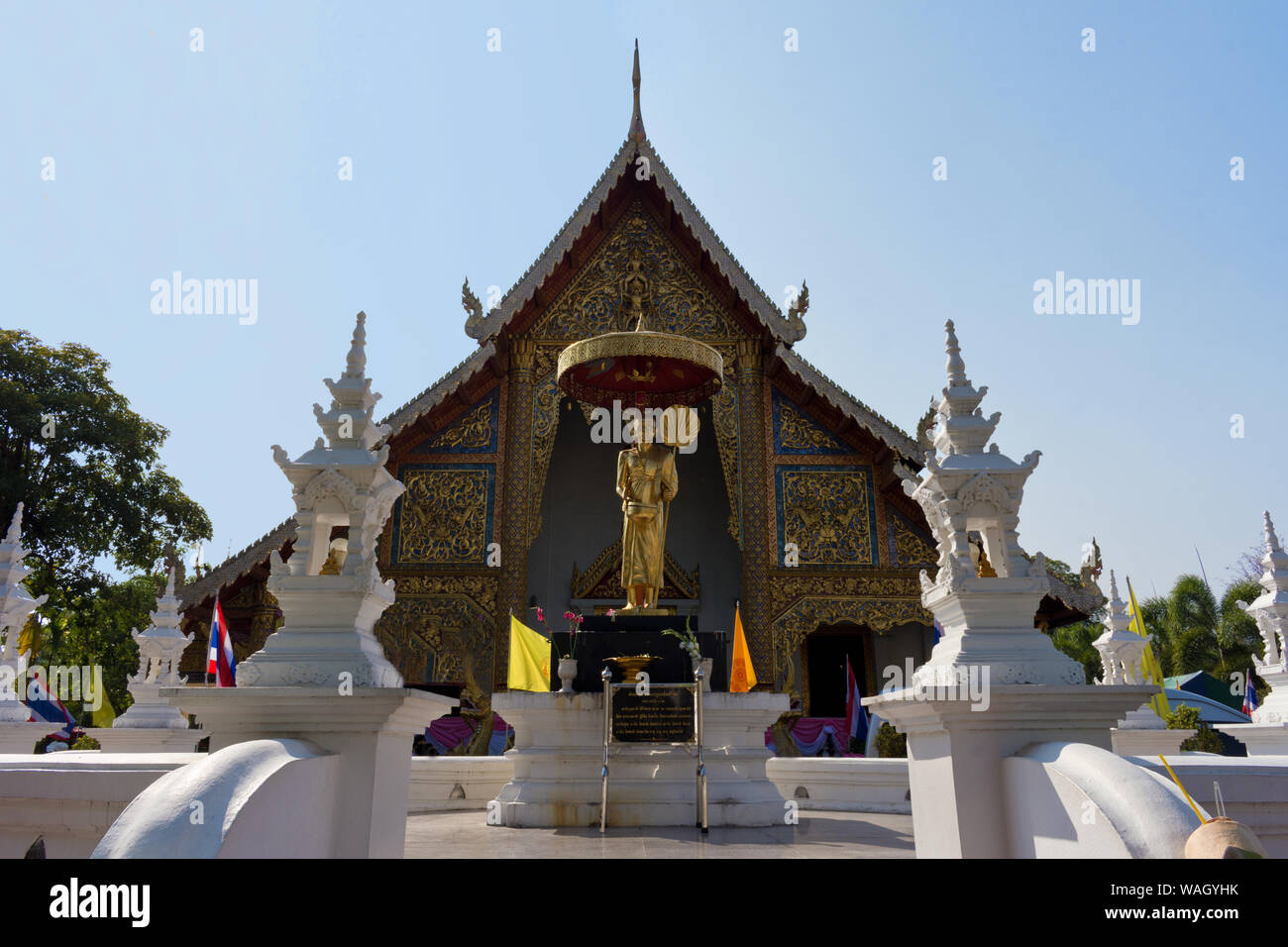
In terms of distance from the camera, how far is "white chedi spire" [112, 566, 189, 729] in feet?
23.9

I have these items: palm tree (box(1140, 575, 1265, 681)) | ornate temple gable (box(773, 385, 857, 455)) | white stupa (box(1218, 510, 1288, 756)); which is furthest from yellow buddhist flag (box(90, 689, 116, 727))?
palm tree (box(1140, 575, 1265, 681))

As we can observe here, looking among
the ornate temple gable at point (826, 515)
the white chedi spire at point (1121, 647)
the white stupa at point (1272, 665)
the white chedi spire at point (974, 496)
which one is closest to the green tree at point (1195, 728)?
the white chedi spire at point (1121, 647)

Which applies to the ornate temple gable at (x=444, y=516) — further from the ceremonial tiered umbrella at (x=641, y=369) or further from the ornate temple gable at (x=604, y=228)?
the ceremonial tiered umbrella at (x=641, y=369)

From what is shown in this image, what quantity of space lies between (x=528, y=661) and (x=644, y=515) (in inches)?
64.5

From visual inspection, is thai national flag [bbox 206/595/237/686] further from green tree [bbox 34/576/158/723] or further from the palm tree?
the palm tree

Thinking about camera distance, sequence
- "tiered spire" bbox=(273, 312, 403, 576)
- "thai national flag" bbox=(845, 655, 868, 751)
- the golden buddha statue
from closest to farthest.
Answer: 1. "tiered spire" bbox=(273, 312, 403, 576)
2. the golden buddha statue
3. "thai national flag" bbox=(845, 655, 868, 751)

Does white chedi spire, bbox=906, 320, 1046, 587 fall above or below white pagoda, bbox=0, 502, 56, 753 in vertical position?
above

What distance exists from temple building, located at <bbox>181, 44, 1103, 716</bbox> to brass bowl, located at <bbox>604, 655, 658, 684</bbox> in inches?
171

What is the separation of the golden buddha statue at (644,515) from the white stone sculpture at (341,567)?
443 cm

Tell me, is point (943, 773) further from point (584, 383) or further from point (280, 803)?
point (584, 383)

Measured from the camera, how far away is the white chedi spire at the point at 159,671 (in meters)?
7.29
